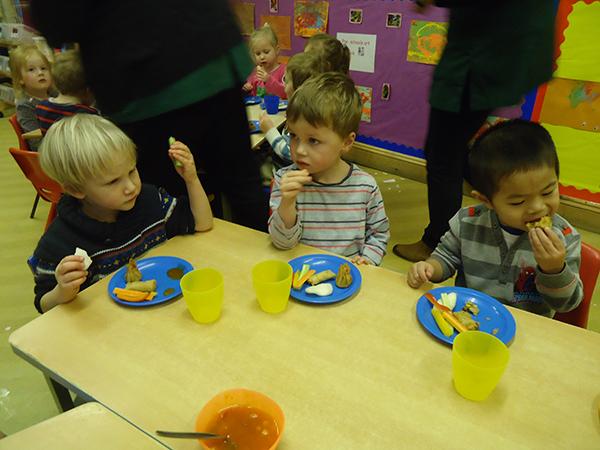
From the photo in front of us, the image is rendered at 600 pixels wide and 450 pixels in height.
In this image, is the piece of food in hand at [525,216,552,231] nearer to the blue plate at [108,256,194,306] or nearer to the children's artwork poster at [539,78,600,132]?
the blue plate at [108,256,194,306]

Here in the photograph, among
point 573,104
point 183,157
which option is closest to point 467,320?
point 183,157

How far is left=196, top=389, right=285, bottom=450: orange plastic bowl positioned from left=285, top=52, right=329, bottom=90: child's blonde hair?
6.42 feet

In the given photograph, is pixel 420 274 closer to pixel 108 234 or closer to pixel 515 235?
pixel 515 235

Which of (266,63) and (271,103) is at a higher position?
(266,63)

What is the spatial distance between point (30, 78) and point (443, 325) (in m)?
3.69

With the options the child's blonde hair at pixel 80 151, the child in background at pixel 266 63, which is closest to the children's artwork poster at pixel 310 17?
the child in background at pixel 266 63

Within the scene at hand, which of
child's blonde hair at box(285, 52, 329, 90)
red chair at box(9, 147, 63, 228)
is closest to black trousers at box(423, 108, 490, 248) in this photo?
child's blonde hair at box(285, 52, 329, 90)

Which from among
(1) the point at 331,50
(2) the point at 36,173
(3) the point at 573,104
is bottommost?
(2) the point at 36,173

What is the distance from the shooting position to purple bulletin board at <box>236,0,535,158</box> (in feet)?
11.2

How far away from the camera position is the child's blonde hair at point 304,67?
7.69 feet

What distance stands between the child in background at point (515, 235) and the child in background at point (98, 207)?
0.82 metres

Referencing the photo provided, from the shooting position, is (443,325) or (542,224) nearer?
(443,325)

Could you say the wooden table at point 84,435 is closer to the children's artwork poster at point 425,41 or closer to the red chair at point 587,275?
the red chair at point 587,275

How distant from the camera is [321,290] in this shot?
1054 mm
